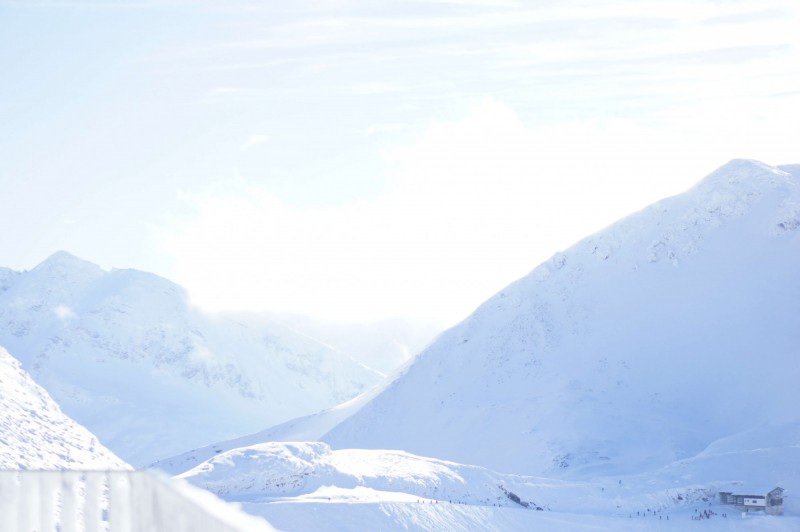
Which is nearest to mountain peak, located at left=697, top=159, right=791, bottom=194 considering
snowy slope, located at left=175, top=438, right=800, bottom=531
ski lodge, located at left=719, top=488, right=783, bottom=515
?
snowy slope, located at left=175, top=438, right=800, bottom=531

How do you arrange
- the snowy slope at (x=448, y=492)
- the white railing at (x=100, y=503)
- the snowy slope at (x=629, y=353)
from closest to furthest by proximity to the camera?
the white railing at (x=100, y=503)
the snowy slope at (x=448, y=492)
the snowy slope at (x=629, y=353)

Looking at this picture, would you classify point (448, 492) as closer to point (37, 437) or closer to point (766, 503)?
point (766, 503)

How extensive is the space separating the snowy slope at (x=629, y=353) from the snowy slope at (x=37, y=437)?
75.9 m

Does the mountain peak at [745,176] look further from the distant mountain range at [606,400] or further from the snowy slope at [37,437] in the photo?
the snowy slope at [37,437]

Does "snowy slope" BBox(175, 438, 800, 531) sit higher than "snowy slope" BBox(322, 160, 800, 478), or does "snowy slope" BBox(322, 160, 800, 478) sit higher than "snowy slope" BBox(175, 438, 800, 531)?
"snowy slope" BBox(322, 160, 800, 478)

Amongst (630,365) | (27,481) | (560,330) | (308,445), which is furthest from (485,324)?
(27,481)

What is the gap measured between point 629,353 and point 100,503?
13530 cm

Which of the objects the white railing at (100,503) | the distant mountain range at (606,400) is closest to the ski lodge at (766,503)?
the distant mountain range at (606,400)

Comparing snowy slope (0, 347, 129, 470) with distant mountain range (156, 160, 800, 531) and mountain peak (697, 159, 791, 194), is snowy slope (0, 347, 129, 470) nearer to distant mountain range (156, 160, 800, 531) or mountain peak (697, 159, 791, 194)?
distant mountain range (156, 160, 800, 531)

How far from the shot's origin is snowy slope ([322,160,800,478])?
121562 mm

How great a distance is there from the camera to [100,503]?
8.34m

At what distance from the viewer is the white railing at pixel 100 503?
7.67m

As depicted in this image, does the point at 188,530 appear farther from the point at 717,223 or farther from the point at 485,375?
the point at 717,223

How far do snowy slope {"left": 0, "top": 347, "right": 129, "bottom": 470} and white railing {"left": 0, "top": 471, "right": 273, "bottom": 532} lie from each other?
21254 mm
